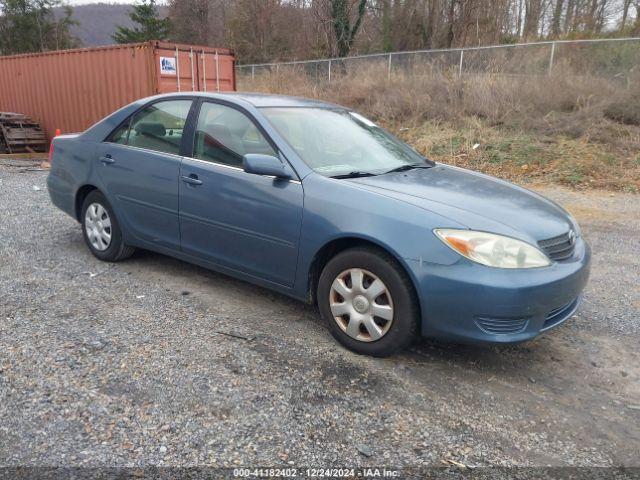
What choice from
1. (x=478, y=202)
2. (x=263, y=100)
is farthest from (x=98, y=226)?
(x=478, y=202)

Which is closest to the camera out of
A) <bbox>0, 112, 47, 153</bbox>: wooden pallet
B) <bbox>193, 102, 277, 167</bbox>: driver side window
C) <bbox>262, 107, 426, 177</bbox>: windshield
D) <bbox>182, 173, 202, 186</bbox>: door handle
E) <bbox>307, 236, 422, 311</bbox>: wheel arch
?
<bbox>307, 236, 422, 311</bbox>: wheel arch

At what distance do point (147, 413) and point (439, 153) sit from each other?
10.0 metres

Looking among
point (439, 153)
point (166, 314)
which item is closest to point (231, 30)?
point (439, 153)

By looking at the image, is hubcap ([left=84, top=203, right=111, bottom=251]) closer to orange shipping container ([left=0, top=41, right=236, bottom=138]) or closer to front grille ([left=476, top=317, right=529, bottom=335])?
front grille ([left=476, top=317, right=529, bottom=335])

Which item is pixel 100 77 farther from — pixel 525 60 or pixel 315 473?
pixel 315 473

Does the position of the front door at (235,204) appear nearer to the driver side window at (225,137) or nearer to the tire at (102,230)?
the driver side window at (225,137)

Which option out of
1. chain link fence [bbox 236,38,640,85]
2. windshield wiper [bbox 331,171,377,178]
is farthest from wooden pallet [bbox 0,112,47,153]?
windshield wiper [bbox 331,171,377,178]

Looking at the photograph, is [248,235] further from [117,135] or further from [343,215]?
[117,135]

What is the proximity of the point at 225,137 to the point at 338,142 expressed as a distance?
85 centimetres

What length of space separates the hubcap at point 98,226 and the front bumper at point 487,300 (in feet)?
10.2

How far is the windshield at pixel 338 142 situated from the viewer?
3807mm

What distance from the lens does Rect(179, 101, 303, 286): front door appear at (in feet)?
11.9

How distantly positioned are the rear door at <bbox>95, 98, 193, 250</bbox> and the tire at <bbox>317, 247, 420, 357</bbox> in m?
1.54

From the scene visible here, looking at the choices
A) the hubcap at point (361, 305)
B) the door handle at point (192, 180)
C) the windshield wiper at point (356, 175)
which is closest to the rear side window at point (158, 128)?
the door handle at point (192, 180)
